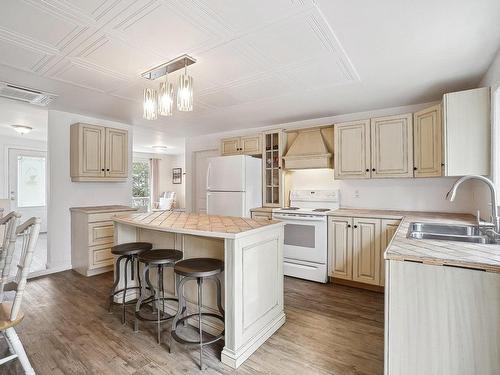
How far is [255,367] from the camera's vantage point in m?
1.81

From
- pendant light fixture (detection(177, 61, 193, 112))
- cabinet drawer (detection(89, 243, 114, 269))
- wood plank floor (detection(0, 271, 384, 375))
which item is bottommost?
wood plank floor (detection(0, 271, 384, 375))

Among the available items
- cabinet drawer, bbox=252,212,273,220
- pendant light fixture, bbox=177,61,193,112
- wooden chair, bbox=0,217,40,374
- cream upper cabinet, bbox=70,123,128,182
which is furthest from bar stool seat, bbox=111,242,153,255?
cream upper cabinet, bbox=70,123,128,182

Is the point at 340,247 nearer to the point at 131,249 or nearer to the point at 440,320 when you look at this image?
the point at 440,320

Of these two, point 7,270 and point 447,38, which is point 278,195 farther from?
point 7,270

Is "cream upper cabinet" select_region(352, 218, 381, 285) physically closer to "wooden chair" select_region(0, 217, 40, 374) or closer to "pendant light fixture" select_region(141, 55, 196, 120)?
"pendant light fixture" select_region(141, 55, 196, 120)

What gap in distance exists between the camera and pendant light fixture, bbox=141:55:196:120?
2.09 metres

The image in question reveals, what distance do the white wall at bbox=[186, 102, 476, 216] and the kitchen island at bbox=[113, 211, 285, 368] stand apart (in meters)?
1.90

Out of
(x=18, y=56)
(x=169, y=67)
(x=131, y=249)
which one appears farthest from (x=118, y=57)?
(x=131, y=249)

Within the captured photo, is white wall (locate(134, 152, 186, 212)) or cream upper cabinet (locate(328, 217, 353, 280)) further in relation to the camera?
white wall (locate(134, 152, 186, 212))

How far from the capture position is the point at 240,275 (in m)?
1.88

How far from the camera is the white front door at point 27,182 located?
6.18 meters

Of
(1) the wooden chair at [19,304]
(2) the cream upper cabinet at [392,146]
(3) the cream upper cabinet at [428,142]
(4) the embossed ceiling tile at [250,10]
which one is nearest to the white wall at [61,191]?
(1) the wooden chair at [19,304]

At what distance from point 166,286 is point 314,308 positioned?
152cm

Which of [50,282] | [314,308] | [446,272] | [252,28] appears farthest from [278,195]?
[50,282]
